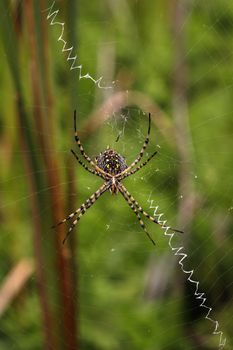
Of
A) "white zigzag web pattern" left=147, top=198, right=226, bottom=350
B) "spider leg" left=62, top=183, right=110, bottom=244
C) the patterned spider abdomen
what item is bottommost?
"white zigzag web pattern" left=147, top=198, right=226, bottom=350

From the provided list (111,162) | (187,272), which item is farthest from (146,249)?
(111,162)

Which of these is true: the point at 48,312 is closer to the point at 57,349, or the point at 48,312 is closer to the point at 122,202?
the point at 57,349

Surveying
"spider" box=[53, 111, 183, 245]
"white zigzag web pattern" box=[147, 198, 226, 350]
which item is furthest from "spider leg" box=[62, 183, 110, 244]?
"white zigzag web pattern" box=[147, 198, 226, 350]

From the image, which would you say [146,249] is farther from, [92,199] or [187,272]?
[92,199]

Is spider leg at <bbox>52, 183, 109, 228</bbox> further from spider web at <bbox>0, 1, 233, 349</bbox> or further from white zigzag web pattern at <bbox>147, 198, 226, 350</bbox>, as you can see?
white zigzag web pattern at <bbox>147, 198, 226, 350</bbox>

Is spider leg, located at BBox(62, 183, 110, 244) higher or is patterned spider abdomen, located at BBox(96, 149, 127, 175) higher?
patterned spider abdomen, located at BBox(96, 149, 127, 175)
